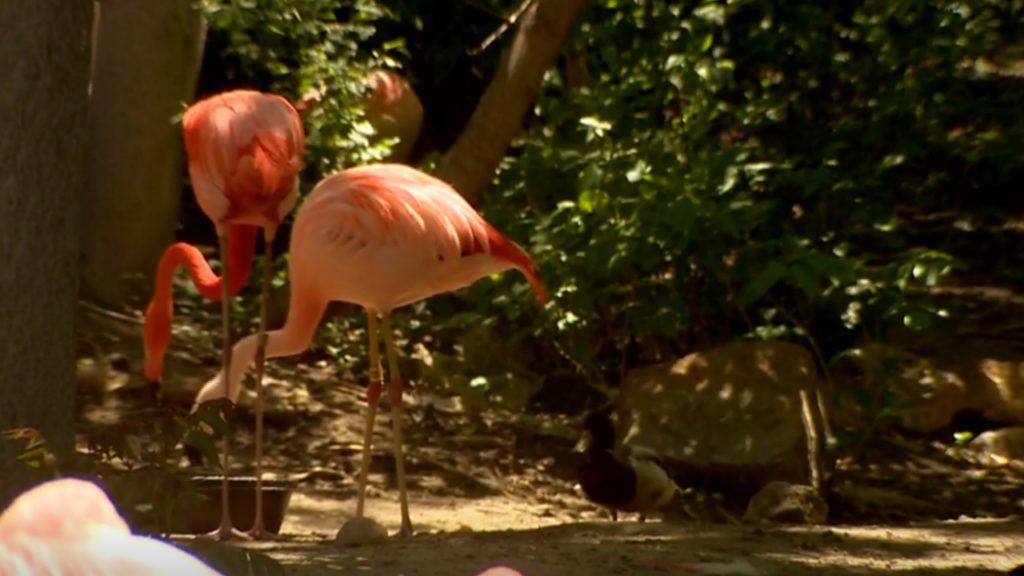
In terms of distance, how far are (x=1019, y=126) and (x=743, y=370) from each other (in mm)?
1912

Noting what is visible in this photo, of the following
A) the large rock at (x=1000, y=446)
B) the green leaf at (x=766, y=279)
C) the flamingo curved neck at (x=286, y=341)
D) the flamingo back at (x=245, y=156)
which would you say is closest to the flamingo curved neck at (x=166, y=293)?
the flamingo curved neck at (x=286, y=341)

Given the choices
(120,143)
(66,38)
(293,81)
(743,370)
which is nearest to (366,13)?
(293,81)

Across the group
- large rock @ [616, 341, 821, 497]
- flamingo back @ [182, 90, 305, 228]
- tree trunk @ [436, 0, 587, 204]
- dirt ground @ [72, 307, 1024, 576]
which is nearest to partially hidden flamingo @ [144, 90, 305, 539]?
flamingo back @ [182, 90, 305, 228]

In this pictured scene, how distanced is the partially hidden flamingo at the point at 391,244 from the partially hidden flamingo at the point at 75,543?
3430 mm

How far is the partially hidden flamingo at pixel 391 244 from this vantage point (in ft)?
16.5

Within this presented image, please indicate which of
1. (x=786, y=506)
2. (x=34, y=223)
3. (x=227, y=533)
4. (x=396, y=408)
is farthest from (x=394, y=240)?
(x=786, y=506)

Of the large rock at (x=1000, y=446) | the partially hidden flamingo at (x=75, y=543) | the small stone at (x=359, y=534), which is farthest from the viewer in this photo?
the large rock at (x=1000, y=446)

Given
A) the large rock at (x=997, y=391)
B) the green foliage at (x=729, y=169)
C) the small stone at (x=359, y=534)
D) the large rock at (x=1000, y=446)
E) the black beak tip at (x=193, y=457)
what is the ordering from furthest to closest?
the large rock at (x=997, y=391), the large rock at (x=1000, y=446), the green foliage at (x=729, y=169), the black beak tip at (x=193, y=457), the small stone at (x=359, y=534)

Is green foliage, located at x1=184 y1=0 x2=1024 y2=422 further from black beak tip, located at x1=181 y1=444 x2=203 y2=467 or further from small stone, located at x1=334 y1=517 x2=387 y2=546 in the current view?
small stone, located at x1=334 y1=517 x2=387 y2=546

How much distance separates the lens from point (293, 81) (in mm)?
7723

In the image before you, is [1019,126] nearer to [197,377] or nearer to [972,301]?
[972,301]

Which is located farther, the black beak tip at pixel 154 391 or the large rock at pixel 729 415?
the large rock at pixel 729 415

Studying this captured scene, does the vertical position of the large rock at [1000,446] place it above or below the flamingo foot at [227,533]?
above

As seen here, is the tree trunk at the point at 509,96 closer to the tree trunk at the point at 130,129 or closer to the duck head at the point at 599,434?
the duck head at the point at 599,434
